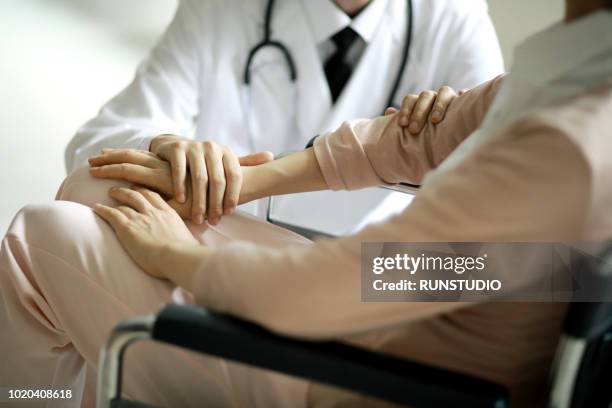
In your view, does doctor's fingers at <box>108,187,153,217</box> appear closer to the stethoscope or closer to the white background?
the stethoscope

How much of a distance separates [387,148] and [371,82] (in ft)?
2.22

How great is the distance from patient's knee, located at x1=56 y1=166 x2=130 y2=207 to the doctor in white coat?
64 cm

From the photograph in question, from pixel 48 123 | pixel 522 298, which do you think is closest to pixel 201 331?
pixel 522 298

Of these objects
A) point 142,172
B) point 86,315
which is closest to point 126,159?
point 142,172

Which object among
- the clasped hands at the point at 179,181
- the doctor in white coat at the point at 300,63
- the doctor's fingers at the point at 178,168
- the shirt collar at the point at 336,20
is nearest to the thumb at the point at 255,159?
the clasped hands at the point at 179,181

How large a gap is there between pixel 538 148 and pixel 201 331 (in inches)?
12.1

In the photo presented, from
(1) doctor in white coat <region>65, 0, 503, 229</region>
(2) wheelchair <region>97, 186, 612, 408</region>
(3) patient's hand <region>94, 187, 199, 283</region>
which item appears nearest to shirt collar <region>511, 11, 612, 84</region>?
(2) wheelchair <region>97, 186, 612, 408</region>

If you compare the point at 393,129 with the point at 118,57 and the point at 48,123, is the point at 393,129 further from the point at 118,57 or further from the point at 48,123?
the point at 118,57

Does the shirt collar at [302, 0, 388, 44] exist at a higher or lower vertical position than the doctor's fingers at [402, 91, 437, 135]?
higher

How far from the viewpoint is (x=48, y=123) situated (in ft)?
8.68

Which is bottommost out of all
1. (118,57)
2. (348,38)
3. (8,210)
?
(8,210)

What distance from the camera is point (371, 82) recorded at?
171 cm

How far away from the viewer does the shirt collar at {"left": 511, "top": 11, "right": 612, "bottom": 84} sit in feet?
2.10

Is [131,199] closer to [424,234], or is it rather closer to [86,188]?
[86,188]
